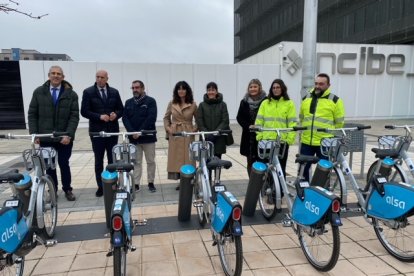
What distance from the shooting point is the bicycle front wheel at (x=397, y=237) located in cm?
302

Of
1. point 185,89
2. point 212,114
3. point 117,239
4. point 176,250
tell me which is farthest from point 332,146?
point 117,239

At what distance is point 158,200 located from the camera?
503cm

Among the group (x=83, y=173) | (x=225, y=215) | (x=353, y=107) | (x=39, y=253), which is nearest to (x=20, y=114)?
(x=83, y=173)

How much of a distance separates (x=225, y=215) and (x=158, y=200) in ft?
8.31

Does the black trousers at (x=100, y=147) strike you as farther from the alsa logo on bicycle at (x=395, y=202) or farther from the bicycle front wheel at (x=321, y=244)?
the alsa logo on bicycle at (x=395, y=202)

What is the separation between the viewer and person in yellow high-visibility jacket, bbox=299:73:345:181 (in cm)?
427

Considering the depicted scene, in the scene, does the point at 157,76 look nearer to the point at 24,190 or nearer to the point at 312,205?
the point at 24,190

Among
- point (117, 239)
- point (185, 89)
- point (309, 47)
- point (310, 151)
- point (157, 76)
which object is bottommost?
point (117, 239)

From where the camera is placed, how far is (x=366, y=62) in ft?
52.3

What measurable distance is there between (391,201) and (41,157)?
347 centimetres

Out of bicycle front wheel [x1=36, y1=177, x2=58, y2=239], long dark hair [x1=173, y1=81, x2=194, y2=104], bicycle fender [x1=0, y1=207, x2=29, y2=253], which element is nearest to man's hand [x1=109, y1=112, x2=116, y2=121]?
long dark hair [x1=173, y1=81, x2=194, y2=104]

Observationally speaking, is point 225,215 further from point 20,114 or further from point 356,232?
point 20,114

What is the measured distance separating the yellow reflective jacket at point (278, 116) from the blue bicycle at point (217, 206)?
0.90 meters

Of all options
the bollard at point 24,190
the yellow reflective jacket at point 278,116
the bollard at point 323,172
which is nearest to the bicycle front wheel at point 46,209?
the bollard at point 24,190
